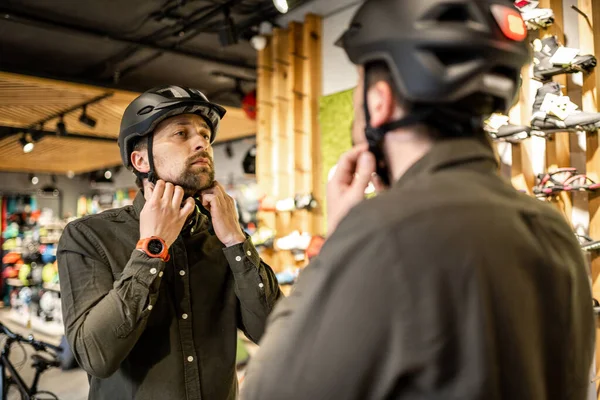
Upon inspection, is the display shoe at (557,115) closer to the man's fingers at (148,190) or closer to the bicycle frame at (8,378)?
the man's fingers at (148,190)

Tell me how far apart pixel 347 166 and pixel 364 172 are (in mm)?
50

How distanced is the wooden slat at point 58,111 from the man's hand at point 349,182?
6.97 m

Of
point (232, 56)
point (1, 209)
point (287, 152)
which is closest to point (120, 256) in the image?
point (287, 152)

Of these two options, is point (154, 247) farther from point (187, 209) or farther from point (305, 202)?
point (305, 202)

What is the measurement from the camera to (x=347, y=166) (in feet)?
2.99

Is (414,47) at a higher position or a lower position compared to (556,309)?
higher

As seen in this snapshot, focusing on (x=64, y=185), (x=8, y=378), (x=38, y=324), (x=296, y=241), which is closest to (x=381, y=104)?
(x=8, y=378)

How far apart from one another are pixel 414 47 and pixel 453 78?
0.27ft

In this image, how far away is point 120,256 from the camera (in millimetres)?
1704

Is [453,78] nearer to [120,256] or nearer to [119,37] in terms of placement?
[120,256]

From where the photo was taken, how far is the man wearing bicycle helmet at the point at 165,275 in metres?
1.48

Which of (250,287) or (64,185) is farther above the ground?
(64,185)

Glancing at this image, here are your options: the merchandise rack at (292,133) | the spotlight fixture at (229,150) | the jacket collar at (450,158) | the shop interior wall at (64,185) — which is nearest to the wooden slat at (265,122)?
the merchandise rack at (292,133)

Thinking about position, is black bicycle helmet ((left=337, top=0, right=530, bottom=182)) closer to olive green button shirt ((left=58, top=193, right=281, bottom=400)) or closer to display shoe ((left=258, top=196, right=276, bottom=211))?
olive green button shirt ((left=58, top=193, right=281, bottom=400))
